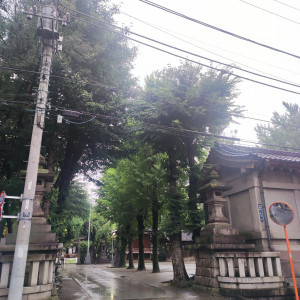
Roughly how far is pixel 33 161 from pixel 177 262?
32.5ft

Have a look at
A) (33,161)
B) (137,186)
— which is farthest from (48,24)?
(137,186)

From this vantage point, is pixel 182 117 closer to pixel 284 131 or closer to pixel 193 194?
pixel 193 194

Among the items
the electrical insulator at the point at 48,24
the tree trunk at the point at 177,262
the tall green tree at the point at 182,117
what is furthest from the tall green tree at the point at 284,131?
the electrical insulator at the point at 48,24

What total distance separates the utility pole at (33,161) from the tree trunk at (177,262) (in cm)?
901

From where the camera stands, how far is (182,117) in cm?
1465

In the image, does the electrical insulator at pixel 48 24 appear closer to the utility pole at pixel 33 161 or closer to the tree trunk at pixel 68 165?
the utility pole at pixel 33 161

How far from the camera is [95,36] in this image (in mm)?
16578

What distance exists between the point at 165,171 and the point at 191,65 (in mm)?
7028

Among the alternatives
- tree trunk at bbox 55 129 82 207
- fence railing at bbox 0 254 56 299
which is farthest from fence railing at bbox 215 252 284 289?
tree trunk at bbox 55 129 82 207

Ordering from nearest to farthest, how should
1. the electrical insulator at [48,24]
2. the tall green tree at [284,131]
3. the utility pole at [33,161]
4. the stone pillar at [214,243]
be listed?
the utility pole at [33,161]
the electrical insulator at [48,24]
the stone pillar at [214,243]
the tall green tree at [284,131]

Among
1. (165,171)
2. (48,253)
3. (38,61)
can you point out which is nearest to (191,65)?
(165,171)

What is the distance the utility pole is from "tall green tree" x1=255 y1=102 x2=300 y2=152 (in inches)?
1116

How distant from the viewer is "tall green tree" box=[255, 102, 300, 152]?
33344mm

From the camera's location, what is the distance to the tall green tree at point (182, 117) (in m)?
14.1
